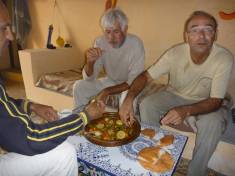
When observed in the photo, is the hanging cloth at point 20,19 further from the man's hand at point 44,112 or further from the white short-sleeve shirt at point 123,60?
the man's hand at point 44,112

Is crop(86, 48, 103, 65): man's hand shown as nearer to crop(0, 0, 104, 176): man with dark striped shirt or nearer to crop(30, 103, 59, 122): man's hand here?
crop(30, 103, 59, 122): man's hand

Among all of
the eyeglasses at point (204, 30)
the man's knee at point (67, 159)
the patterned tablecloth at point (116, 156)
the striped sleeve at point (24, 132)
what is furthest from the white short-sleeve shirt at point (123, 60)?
the striped sleeve at point (24, 132)

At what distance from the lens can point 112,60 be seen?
2199 mm

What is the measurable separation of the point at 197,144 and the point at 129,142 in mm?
542

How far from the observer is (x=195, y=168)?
1562 mm

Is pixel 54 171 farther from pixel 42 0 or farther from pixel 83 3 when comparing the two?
pixel 42 0

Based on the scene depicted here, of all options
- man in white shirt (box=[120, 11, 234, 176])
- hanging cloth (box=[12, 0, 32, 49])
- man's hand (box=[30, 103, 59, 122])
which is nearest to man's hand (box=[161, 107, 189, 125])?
man in white shirt (box=[120, 11, 234, 176])

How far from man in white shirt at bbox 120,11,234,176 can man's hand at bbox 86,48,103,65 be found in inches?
17.0

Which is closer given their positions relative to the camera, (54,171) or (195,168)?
(54,171)

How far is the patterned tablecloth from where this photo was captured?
1.14 meters

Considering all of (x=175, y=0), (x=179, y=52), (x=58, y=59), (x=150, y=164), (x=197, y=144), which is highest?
(x=175, y=0)

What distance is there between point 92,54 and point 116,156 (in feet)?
3.49

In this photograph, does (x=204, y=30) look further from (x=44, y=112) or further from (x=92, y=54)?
(x=44, y=112)

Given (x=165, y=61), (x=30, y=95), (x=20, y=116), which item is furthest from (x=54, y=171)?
(x=30, y=95)
